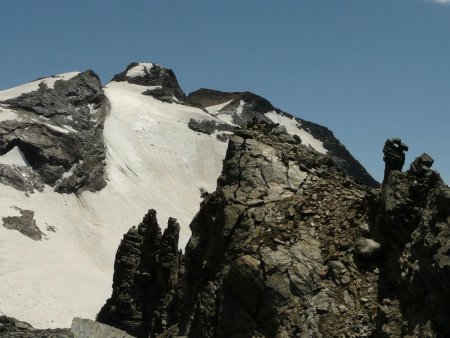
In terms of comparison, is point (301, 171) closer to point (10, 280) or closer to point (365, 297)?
point (365, 297)

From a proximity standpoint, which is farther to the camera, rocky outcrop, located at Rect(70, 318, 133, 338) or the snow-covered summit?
the snow-covered summit

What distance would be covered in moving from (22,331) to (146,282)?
63.3 ft

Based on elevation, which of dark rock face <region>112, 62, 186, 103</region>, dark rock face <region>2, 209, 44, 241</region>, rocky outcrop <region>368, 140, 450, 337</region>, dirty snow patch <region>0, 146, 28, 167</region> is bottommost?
rocky outcrop <region>368, 140, 450, 337</region>

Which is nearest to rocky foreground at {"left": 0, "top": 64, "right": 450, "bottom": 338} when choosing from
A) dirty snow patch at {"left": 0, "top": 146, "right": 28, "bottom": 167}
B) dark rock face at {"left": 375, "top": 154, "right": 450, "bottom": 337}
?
dark rock face at {"left": 375, "top": 154, "right": 450, "bottom": 337}

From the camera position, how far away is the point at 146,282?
162 feet

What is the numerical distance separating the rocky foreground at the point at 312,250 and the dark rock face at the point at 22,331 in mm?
9355

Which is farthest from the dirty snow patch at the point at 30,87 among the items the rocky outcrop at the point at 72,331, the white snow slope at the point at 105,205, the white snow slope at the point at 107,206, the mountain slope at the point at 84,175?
the rocky outcrop at the point at 72,331

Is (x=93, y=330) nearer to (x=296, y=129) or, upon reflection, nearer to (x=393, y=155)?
(x=393, y=155)

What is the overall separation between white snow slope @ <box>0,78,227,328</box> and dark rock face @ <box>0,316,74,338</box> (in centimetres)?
2926

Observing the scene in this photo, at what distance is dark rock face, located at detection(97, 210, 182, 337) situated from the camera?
47.8 metres

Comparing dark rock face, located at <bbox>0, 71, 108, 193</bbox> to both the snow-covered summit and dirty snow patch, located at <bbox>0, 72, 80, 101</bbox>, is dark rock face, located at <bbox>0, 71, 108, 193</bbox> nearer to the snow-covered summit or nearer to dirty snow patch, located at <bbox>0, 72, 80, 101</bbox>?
dirty snow patch, located at <bbox>0, 72, 80, 101</bbox>

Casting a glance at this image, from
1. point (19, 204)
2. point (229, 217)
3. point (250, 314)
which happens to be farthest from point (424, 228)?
point (19, 204)

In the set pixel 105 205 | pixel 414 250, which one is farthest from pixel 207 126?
pixel 414 250

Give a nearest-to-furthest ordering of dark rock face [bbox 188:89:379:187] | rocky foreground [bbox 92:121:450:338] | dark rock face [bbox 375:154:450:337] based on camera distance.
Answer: dark rock face [bbox 375:154:450:337]
rocky foreground [bbox 92:121:450:338]
dark rock face [bbox 188:89:379:187]
